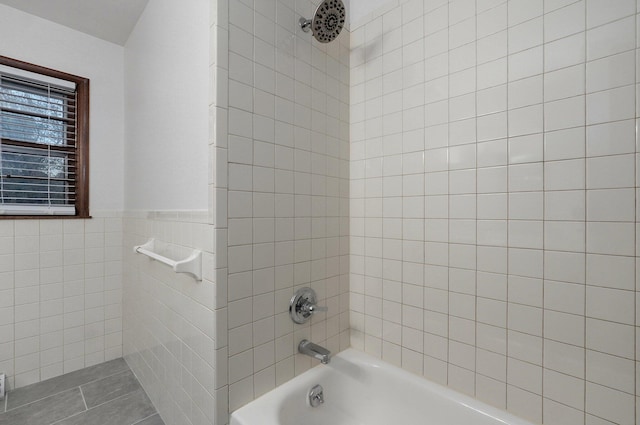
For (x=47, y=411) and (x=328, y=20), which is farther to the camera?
(x=47, y=411)

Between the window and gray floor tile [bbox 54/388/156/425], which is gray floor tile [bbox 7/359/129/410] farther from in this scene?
the window

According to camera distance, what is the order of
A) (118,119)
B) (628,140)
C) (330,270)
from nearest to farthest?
1. (628,140)
2. (330,270)
3. (118,119)

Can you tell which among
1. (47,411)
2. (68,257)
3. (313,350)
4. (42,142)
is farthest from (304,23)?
(47,411)

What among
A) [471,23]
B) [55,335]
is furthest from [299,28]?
[55,335]

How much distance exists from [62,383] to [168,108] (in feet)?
6.15

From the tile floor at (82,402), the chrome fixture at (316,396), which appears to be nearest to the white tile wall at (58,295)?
the tile floor at (82,402)

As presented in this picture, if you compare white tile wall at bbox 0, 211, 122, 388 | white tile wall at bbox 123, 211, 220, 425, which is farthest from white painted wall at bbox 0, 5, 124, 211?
white tile wall at bbox 123, 211, 220, 425

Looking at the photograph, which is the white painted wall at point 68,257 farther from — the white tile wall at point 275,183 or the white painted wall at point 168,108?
the white tile wall at point 275,183

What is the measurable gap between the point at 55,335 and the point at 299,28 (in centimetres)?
243

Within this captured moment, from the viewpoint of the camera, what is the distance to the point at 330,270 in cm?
148

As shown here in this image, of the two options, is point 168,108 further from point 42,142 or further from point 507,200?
point 507,200

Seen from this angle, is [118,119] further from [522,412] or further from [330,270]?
[522,412]

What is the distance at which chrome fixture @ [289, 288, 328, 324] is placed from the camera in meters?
1.28

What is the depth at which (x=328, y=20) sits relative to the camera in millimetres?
1221
